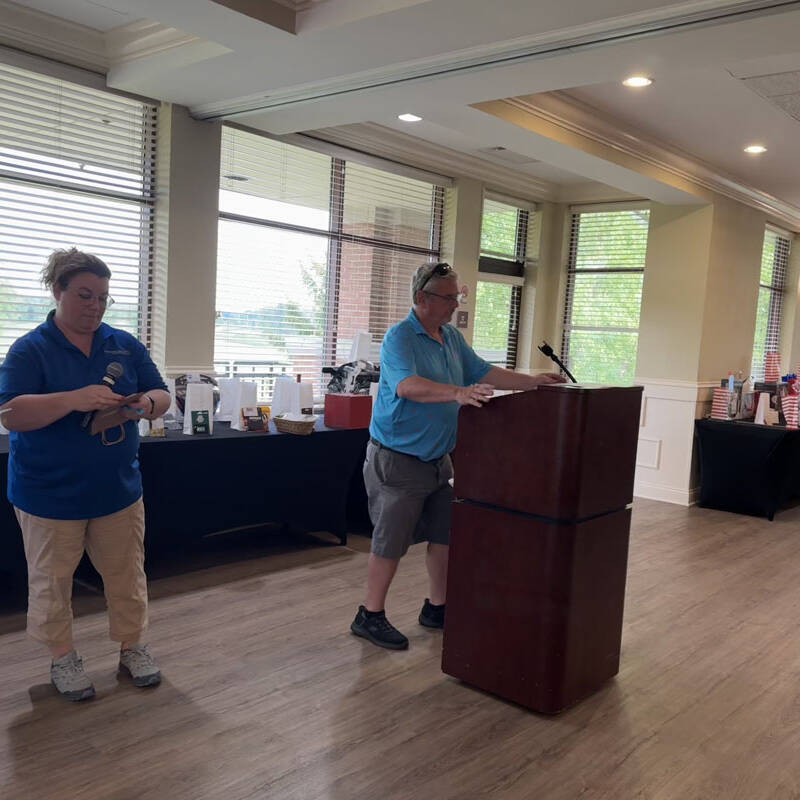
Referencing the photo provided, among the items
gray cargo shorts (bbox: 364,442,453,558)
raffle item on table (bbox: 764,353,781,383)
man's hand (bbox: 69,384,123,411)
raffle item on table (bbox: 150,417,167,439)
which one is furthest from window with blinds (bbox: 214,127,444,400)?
raffle item on table (bbox: 764,353,781,383)

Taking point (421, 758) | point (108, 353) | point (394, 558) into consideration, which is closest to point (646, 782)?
point (421, 758)

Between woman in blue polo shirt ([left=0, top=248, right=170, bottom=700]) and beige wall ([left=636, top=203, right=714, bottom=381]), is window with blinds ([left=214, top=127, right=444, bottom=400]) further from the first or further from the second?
woman in blue polo shirt ([left=0, top=248, right=170, bottom=700])

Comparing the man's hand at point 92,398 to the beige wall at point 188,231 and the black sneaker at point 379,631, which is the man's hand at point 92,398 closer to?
the black sneaker at point 379,631

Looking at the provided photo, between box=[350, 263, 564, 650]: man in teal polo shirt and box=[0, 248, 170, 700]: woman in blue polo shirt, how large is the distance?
854mm

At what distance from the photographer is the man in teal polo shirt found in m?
2.98

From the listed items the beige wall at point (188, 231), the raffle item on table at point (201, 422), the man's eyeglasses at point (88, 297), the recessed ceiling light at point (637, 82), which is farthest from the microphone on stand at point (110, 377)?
the recessed ceiling light at point (637, 82)

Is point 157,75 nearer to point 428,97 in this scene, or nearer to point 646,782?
point 428,97

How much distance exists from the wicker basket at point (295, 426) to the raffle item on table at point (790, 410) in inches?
161

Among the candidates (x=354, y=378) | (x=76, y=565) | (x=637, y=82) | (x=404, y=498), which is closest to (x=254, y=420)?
(x=354, y=378)

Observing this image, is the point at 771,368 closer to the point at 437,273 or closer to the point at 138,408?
the point at 437,273

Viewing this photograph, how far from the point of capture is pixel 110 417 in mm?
2520

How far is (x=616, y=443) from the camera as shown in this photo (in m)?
2.75

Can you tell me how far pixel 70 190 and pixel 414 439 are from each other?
8.37 ft

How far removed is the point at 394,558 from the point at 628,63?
2345mm
